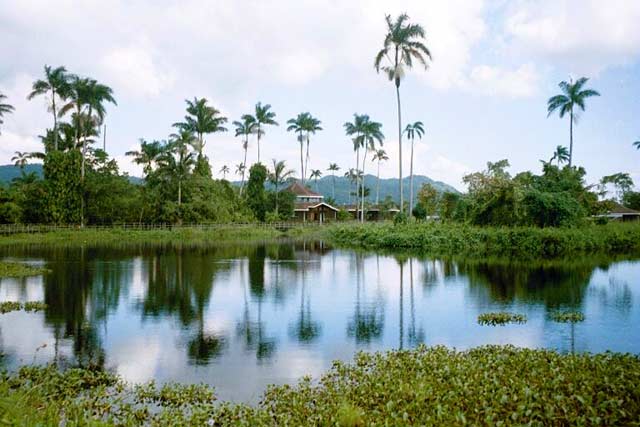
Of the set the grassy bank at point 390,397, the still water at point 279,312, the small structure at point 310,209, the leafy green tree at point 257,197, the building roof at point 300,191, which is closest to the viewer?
the grassy bank at point 390,397

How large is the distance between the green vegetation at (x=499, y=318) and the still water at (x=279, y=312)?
1.16 feet

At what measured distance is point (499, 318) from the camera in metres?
16.0

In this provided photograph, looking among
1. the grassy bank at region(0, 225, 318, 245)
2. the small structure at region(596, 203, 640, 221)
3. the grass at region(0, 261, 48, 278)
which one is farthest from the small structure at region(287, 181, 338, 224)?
the grass at region(0, 261, 48, 278)

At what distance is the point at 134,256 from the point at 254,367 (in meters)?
26.5

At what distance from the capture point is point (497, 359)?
1068cm

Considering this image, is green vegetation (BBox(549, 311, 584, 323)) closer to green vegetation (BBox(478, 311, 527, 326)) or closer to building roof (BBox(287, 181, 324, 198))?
green vegetation (BBox(478, 311, 527, 326))

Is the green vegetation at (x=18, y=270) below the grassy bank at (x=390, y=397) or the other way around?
the other way around

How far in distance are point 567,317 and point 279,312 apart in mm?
8806

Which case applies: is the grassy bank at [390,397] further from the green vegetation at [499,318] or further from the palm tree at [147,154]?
the palm tree at [147,154]

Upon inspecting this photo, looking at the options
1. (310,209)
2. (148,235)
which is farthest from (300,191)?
(148,235)

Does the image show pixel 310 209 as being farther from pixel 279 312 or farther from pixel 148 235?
pixel 279 312

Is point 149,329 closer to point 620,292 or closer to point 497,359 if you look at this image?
point 497,359

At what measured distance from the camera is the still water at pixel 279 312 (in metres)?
12.2

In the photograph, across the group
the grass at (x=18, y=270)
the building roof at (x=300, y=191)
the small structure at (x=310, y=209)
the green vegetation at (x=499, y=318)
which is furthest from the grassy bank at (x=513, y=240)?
the building roof at (x=300, y=191)
